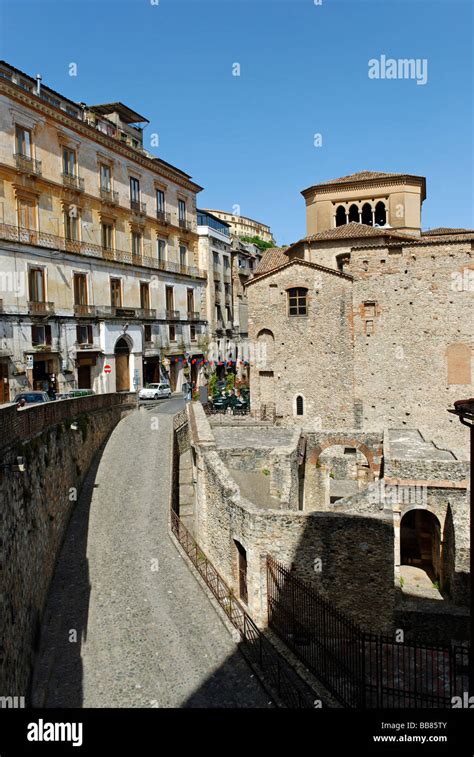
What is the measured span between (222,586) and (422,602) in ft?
17.4

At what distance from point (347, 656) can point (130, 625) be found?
4.90 meters

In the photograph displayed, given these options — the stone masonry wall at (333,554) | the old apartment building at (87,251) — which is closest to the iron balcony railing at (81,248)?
the old apartment building at (87,251)

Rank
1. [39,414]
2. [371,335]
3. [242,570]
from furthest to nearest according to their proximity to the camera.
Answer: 1. [371,335]
2. [39,414]
3. [242,570]

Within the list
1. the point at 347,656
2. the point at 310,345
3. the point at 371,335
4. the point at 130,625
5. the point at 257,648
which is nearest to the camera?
the point at 257,648

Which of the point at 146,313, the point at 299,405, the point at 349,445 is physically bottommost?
the point at 349,445

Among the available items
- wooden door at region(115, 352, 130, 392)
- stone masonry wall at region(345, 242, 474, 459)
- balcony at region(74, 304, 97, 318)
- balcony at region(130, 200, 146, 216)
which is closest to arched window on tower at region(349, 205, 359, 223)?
stone masonry wall at region(345, 242, 474, 459)

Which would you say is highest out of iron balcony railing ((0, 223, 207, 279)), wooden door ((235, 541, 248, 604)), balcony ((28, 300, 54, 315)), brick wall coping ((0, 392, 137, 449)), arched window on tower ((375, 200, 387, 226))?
→ arched window on tower ((375, 200, 387, 226))

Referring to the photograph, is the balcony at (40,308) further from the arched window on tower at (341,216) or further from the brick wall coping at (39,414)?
the arched window on tower at (341,216)

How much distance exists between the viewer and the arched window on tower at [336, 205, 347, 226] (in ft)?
120

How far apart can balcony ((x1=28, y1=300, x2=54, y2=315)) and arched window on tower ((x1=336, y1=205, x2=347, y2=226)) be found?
19549 millimetres

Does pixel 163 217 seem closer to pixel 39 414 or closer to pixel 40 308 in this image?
pixel 40 308

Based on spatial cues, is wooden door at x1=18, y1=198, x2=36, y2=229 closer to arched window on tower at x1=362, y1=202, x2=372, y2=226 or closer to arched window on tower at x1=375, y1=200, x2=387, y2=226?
arched window on tower at x1=362, y1=202, x2=372, y2=226

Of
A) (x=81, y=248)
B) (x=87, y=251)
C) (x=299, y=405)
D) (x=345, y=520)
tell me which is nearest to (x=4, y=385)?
(x=81, y=248)

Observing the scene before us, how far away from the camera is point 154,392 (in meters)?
35.1
